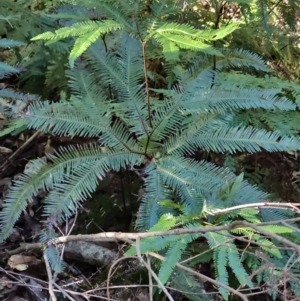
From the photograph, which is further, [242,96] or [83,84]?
[83,84]

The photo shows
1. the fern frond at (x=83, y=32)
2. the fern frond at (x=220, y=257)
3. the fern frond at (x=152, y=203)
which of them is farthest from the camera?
the fern frond at (x=152, y=203)

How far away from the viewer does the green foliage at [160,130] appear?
7.13 ft

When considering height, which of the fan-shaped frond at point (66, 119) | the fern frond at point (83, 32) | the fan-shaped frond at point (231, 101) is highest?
the fern frond at point (83, 32)

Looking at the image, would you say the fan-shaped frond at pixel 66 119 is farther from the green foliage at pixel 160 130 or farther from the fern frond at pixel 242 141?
the fern frond at pixel 242 141

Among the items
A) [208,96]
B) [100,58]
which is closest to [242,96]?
[208,96]

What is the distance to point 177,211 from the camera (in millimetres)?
2312

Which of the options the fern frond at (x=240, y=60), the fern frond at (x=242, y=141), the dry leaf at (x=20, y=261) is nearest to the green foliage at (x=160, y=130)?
the fern frond at (x=242, y=141)

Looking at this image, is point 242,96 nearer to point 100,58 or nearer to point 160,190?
point 160,190

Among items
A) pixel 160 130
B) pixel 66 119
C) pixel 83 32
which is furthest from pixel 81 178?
pixel 83 32

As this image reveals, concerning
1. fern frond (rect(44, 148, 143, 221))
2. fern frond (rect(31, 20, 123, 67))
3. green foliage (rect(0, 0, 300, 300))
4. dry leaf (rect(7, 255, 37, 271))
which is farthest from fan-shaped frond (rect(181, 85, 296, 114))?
dry leaf (rect(7, 255, 37, 271))

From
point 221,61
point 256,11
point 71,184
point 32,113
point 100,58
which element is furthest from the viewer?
point 256,11

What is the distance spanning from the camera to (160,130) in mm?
2494

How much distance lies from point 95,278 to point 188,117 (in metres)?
1.07

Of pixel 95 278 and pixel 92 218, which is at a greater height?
pixel 92 218
